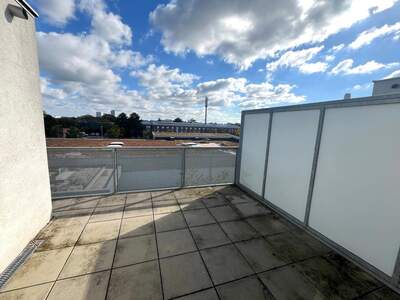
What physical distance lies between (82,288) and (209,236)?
63.3 inches

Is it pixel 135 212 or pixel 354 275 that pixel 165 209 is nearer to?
pixel 135 212

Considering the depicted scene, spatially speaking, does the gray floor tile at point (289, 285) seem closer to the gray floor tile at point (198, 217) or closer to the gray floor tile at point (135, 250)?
the gray floor tile at point (198, 217)

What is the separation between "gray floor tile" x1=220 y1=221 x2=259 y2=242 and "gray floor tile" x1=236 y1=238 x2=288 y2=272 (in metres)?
0.11

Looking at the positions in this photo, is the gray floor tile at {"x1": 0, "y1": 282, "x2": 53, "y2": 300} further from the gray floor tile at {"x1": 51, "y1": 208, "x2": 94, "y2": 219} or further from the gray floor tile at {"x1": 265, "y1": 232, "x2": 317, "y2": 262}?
the gray floor tile at {"x1": 265, "y1": 232, "x2": 317, "y2": 262}

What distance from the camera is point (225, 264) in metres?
1.98

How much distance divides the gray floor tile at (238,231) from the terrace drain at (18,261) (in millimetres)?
2623

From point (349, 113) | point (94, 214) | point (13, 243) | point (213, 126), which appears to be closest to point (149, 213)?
point (94, 214)

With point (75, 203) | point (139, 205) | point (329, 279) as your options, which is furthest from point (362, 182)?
point (75, 203)

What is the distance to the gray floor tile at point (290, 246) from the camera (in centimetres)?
218

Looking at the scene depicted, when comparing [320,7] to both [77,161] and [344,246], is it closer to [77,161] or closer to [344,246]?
[344,246]

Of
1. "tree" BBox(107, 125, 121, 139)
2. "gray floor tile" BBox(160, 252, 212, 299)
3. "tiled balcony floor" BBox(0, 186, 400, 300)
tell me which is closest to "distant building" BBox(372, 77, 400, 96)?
"tiled balcony floor" BBox(0, 186, 400, 300)

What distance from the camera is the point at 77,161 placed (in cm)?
339

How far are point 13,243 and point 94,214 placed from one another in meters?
1.15

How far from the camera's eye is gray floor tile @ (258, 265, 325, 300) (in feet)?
5.28
